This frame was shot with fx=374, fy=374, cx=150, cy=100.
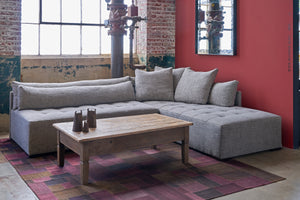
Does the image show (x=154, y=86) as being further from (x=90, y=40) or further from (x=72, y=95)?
(x=90, y=40)

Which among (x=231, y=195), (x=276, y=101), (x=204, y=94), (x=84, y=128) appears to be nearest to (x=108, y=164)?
(x=84, y=128)

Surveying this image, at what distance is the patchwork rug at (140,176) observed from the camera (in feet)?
10.6

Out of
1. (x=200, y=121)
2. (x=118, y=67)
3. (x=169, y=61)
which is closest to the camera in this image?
(x=200, y=121)

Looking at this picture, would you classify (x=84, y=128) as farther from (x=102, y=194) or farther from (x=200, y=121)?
(x=200, y=121)

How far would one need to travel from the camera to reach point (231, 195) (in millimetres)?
3193

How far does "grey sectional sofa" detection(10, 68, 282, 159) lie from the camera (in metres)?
4.27

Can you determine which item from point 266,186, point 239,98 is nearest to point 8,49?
point 239,98

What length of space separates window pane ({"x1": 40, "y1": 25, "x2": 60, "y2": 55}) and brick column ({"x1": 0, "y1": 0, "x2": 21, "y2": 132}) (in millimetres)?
533

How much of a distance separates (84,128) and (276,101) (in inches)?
106

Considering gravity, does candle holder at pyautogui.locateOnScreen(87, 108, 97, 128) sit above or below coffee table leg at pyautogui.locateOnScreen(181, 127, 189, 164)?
above

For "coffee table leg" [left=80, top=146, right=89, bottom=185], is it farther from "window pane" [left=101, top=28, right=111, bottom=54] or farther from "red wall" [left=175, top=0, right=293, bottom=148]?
"window pane" [left=101, top=28, right=111, bottom=54]

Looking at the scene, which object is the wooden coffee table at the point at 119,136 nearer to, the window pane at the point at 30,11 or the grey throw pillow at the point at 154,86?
the grey throw pillow at the point at 154,86

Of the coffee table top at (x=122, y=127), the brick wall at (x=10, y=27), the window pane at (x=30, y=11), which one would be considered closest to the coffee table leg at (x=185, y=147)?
the coffee table top at (x=122, y=127)

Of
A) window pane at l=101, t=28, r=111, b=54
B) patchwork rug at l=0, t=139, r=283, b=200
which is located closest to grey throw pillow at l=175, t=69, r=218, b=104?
patchwork rug at l=0, t=139, r=283, b=200
